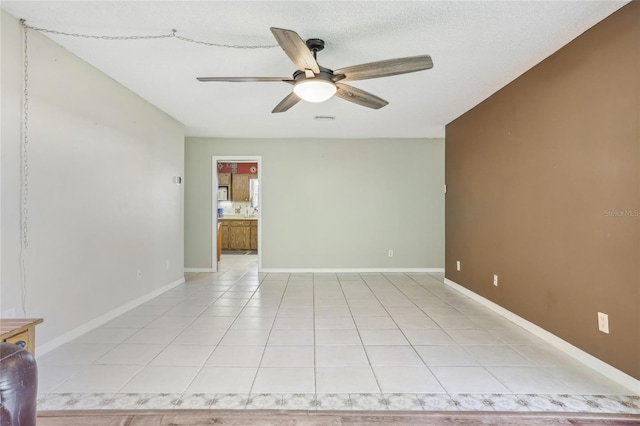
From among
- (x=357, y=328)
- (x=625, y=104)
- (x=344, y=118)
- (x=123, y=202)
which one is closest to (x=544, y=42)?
(x=625, y=104)

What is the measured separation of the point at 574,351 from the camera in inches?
92.8

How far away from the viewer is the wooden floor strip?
62.9 inches

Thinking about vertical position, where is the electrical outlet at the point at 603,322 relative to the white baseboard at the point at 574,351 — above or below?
above

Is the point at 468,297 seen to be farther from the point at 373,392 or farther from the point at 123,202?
the point at 123,202

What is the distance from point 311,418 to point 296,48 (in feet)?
6.80

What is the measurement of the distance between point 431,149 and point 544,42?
3.32 meters

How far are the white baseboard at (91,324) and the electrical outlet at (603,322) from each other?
400 centimetres

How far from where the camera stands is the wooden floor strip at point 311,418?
1.60 meters

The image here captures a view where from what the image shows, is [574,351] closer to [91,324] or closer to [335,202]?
→ [335,202]

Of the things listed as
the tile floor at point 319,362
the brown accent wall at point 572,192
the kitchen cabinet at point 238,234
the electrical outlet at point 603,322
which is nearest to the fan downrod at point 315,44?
the brown accent wall at point 572,192

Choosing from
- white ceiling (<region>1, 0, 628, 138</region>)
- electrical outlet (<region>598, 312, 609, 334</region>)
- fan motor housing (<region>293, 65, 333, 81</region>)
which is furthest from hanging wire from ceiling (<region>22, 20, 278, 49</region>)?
electrical outlet (<region>598, 312, 609, 334</region>)

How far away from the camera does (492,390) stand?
1.91 meters

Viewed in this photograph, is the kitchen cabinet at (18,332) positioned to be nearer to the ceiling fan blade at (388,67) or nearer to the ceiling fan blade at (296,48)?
the ceiling fan blade at (296,48)

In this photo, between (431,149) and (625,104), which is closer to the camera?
(625,104)
